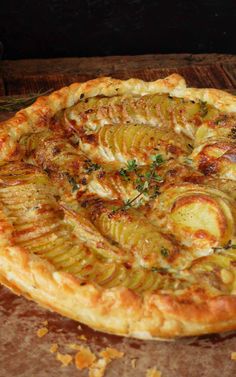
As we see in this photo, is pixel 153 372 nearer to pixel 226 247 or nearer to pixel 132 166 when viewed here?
pixel 226 247

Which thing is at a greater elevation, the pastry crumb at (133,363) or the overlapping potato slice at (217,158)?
the overlapping potato slice at (217,158)

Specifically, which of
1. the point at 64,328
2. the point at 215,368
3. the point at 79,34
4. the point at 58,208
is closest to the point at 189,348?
the point at 215,368

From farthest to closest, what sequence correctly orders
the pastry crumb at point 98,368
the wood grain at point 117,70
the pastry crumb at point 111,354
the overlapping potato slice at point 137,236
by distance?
the wood grain at point 117,70
the overlapping potato slice at point 137,236
the pastry crumb at point 111,354
the pastry crumb at point 98,368

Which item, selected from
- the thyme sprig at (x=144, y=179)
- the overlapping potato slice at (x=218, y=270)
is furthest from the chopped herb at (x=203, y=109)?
the overlapping potato slice at (x=218, y=270)

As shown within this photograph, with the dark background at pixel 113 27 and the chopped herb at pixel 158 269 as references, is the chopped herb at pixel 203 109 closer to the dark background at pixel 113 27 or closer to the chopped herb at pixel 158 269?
the chopped herb at pixel 158 269

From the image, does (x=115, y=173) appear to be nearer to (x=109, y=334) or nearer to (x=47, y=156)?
(x=47, y=156)

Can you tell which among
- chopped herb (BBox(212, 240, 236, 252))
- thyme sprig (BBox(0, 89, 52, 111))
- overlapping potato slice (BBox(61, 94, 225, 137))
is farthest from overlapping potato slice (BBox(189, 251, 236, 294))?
thyme sprig (BBox(0, 89, 52, 111))
